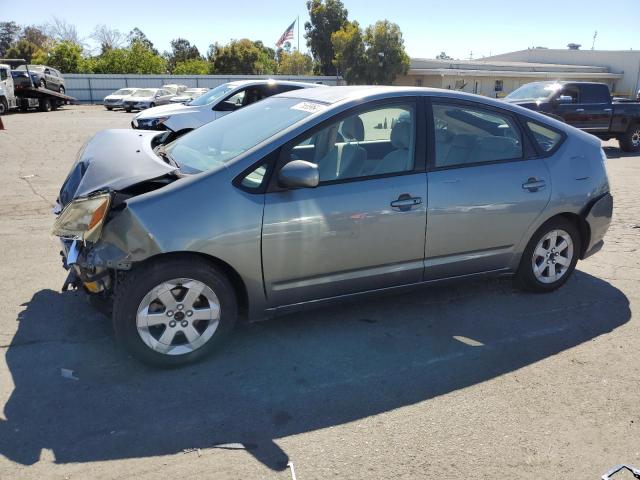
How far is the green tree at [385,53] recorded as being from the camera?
4584cm

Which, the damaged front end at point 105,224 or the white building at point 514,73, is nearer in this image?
the damaged front end at point 105,224

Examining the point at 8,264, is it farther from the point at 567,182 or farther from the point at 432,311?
the point at 567,182

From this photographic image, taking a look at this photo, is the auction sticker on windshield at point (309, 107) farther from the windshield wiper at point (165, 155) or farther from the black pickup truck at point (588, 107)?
the black pickup truck at point (588, 107)

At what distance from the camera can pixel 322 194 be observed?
3549mm

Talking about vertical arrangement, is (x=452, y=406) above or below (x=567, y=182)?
below

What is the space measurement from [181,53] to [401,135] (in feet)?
302

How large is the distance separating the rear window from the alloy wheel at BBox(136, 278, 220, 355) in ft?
9.56

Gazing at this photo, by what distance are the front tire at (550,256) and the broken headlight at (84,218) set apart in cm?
329

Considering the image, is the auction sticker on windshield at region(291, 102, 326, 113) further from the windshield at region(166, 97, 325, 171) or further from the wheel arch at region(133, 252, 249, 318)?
the wheel arch at region(133, 252, 249, 318)

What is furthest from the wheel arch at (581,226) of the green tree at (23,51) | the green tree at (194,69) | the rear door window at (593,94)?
the green tree at (23,51)

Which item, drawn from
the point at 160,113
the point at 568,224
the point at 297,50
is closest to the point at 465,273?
the point at 568,224

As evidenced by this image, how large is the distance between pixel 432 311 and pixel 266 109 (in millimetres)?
2132

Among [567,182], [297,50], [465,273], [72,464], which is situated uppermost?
[297,50]

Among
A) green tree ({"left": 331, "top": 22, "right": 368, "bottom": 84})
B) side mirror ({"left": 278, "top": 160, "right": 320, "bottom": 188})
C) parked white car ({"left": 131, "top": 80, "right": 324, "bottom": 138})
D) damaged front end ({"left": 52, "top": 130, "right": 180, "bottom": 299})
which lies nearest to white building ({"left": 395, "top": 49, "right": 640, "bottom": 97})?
green tree ({"left": 331, "top": 22, "right": 368, "bottom": 84})
